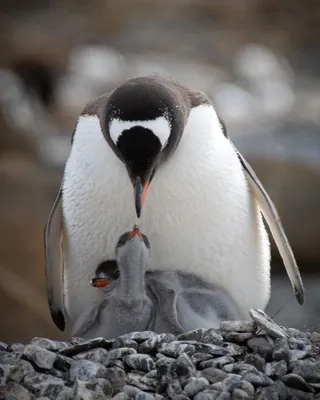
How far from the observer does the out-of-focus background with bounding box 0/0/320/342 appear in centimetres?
409

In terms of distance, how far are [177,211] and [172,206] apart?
0.02 m

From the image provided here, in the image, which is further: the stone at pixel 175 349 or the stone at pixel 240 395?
the stone at pixel 175 349

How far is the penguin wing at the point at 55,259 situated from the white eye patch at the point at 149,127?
0.38 m

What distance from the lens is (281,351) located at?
129 centimetres

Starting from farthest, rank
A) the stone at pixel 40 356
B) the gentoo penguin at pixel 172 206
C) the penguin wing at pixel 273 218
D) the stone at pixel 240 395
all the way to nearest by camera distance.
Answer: the penguin wing at pixel 273 218
the gentoo penguin at pixel 172 206
the stone at pixel 40 356
the stone at pixel 240 395

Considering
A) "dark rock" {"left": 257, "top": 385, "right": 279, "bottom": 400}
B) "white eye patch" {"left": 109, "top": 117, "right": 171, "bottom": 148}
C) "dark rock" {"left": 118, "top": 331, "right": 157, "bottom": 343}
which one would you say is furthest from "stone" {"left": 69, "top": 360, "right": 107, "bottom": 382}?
"white eye patch" {"left": 109, "top": 117, "right": 171, "bottom": 148}

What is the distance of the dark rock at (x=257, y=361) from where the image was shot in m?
1.26

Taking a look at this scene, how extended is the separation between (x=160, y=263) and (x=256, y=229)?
0.79 ft

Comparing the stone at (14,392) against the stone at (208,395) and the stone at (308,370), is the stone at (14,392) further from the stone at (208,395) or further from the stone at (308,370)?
the stone at (308,370)

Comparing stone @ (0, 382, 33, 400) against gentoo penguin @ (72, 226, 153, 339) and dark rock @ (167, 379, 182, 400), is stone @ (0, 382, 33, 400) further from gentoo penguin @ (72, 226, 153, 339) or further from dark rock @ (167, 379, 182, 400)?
gentoo penguin @ (72, 226, 153, 339)

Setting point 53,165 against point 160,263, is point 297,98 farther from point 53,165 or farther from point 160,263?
point 160,263

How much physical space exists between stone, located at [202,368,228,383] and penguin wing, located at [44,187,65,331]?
0.73 m

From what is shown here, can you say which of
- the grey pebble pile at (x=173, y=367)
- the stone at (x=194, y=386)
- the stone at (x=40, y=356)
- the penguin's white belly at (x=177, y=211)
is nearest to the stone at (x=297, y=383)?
the grey pebble pile at (x=173, y=367)

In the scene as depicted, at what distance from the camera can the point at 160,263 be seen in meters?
1.74
